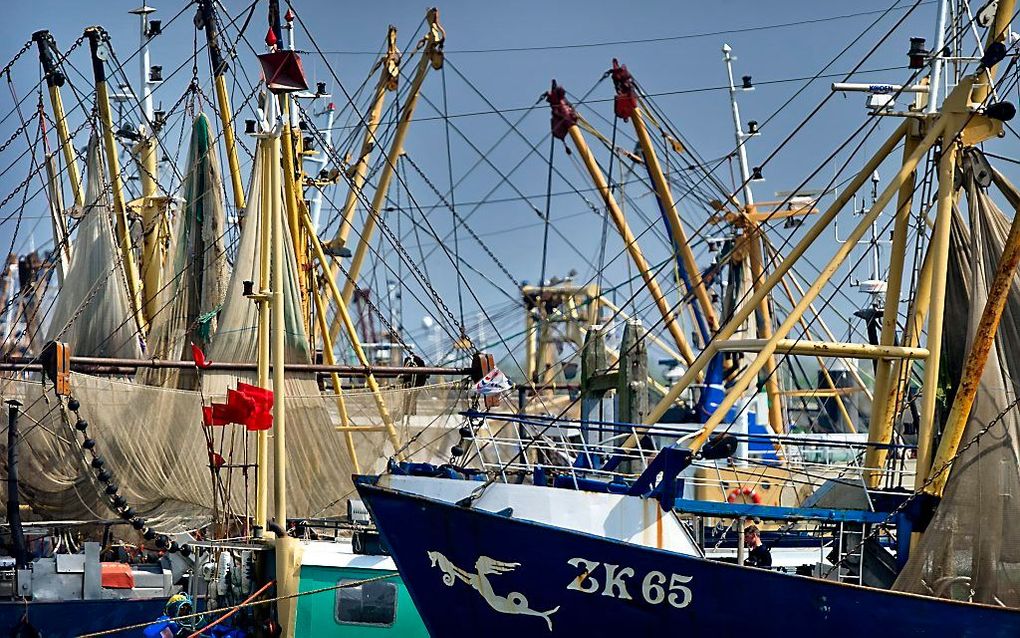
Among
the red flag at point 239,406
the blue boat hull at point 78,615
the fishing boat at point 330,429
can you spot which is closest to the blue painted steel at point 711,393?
the fishing boat at point 330,429

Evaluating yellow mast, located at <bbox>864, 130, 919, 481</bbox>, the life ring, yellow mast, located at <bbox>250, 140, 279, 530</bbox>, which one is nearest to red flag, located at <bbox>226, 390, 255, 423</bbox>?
yellow mast, located at <bbox>250, 140, 279, 530</bbox>

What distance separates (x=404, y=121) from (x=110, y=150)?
575cm

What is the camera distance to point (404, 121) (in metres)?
33.6

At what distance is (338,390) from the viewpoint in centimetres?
2669

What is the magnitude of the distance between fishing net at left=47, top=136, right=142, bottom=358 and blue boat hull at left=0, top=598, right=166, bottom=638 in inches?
323

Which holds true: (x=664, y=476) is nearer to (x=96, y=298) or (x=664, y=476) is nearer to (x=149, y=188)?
(x=96, y=298)

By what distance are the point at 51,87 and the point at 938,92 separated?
754 inches

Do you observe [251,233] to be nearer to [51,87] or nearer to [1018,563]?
[51,87]

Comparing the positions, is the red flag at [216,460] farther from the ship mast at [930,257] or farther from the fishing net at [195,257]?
the fishing net at [195,257]

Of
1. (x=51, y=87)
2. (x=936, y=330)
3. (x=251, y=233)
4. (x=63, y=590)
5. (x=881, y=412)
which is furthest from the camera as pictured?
(x=51, y=87)

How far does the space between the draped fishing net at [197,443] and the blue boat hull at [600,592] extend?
6277mm

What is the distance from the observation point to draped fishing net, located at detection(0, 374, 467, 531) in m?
25.8

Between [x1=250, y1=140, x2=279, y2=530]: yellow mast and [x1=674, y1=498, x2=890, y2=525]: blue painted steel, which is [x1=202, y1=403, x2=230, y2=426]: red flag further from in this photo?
[x1=674, y1=498, x2=890, y2=525]: blue painted steel

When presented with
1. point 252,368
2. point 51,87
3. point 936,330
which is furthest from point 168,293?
point 936,330
